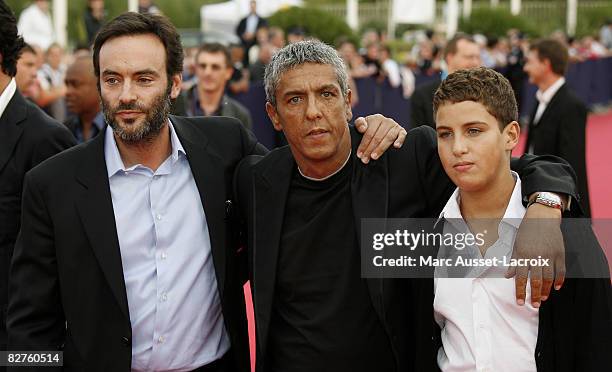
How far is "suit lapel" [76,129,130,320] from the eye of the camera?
3.18 m

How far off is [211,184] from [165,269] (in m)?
0.39

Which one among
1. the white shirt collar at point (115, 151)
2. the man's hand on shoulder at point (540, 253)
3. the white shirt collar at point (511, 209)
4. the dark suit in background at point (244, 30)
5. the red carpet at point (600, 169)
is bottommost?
the red carpet at point (600, 169)

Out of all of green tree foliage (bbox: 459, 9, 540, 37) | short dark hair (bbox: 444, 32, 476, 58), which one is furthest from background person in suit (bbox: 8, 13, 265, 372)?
green tree foliage (bbox: 459, 9, 540, 37)

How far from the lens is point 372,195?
10.4 feet

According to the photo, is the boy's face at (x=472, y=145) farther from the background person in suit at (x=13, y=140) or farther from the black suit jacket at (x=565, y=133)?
the black suit jacket at (x=565, y=133)

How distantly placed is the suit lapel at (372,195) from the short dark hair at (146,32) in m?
0.84

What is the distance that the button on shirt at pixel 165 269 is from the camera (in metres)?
3.26

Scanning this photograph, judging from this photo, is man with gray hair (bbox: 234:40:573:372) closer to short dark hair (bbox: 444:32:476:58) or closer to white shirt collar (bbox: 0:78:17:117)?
white shirt collar (bbox: 0:78:17:117)

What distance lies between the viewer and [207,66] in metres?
7.99

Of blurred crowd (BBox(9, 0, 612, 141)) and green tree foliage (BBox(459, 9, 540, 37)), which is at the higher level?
green tree foliage (BBox(459, 9, 540, 37))

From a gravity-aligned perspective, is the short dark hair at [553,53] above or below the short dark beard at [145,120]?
above

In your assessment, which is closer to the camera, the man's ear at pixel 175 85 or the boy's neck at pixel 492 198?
the boy's neck at pixel 492 198

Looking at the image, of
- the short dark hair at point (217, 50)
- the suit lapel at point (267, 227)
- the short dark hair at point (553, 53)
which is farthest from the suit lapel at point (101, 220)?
the short dark hair at point (553, 53)

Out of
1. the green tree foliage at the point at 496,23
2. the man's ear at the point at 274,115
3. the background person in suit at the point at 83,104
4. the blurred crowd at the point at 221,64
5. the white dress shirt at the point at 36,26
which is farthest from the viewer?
the green tree foliage at the point at 496,23
